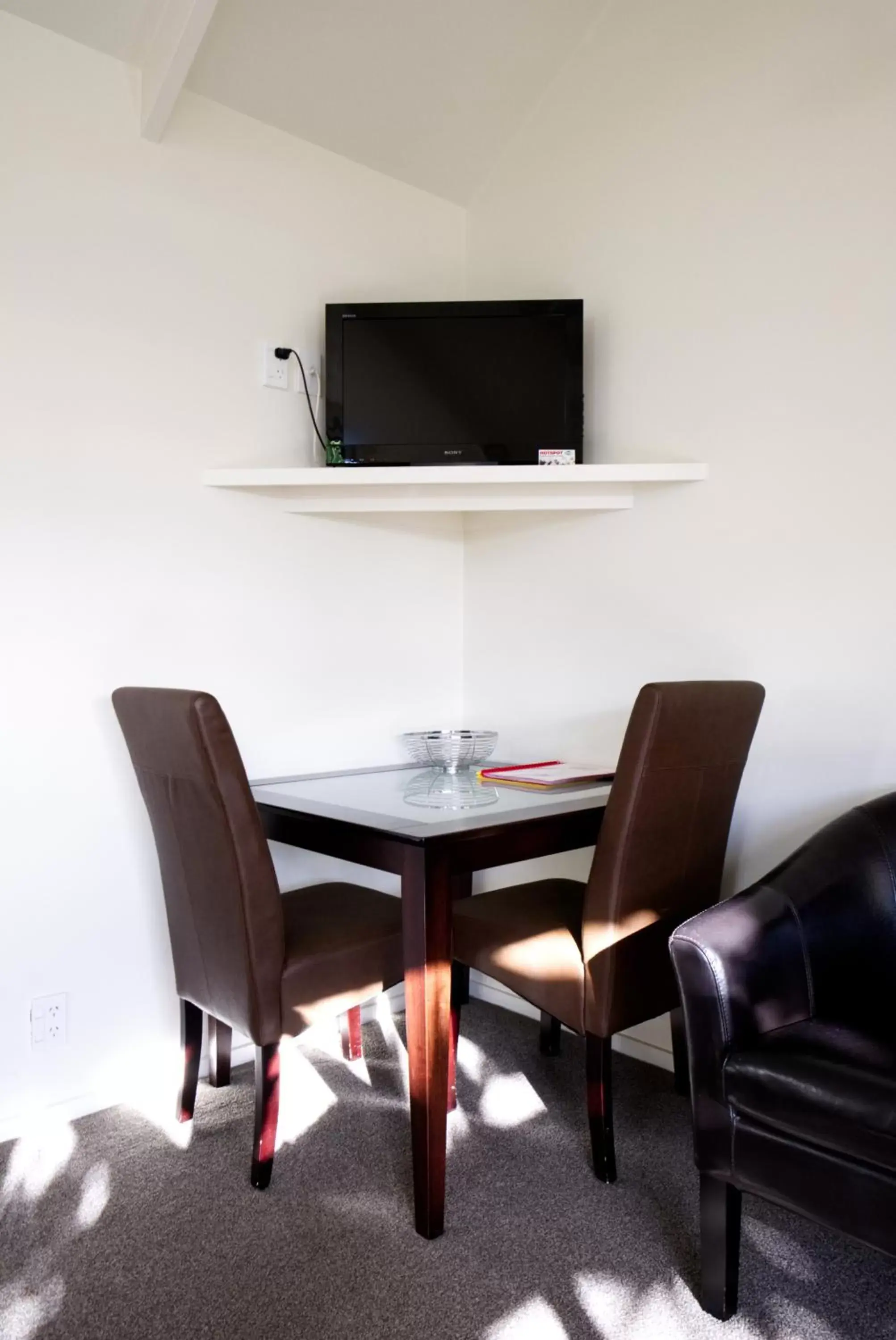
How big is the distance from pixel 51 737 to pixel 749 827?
164cm

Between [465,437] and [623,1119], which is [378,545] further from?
[623,1119]

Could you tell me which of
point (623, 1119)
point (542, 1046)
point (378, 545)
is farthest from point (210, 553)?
point (623, 1119)

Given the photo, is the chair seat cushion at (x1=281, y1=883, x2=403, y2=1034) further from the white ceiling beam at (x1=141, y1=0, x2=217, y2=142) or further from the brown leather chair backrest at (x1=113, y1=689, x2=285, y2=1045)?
the white ceiling beam at (x1=141, y1=0, x2=217, y2=142)

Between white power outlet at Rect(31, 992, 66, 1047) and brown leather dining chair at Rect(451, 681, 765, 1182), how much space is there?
0.97 m

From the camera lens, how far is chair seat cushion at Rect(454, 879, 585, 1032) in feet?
6.38

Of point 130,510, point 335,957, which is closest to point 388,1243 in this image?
point 335,957

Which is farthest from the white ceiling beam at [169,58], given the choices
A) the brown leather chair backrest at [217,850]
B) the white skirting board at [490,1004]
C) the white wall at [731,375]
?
the white skirting board at [490,1004]

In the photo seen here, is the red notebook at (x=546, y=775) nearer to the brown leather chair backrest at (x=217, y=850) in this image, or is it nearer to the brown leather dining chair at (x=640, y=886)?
the brown leather dining chair at (x=640, y=886)

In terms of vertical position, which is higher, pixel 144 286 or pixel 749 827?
pixel 144 286

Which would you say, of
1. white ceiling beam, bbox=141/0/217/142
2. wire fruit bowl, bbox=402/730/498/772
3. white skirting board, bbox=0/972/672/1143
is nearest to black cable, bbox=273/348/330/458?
white ceiling beam, bbox=141/0/217/142

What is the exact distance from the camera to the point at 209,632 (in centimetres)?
246

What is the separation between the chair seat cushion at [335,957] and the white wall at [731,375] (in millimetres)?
880

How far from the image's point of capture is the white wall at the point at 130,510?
2119mm

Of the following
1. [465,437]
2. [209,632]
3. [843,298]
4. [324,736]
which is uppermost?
[843,298]
